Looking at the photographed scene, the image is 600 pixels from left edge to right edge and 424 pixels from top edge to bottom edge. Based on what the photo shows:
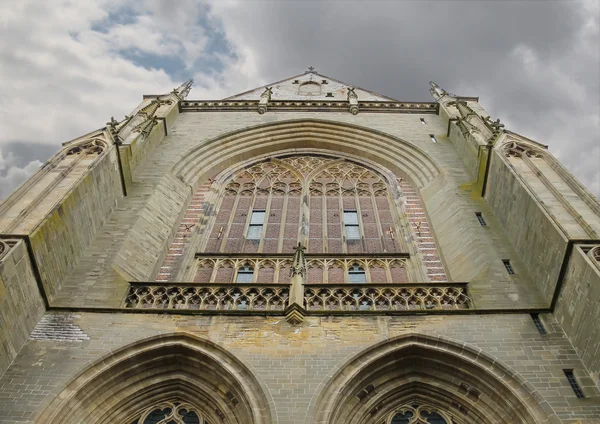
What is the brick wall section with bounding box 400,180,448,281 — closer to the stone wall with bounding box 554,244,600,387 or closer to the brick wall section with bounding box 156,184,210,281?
the stone wall with bounding box 554,244,600,387

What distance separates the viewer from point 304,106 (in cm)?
1744

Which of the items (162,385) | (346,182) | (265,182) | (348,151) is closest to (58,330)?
(162,385)

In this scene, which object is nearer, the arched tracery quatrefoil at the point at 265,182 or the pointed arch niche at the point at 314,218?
the pointed arch niche at the point at 314,218

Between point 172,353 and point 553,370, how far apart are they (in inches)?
210

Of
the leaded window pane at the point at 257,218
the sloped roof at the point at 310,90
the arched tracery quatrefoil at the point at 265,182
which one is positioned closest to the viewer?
the leaded window pane at the point at 257,218

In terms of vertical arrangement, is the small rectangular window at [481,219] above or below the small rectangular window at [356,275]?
above

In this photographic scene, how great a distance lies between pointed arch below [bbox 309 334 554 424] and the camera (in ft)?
23.5

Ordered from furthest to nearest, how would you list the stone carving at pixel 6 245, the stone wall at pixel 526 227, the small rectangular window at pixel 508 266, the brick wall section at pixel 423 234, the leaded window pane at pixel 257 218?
the leaded window pane at pixel 257 218, the brick wall section at pixel 423 234, the small rectangular window at pixel 508 266, the stone wall at pixel 526 227, the stone carving at pixel 6 245

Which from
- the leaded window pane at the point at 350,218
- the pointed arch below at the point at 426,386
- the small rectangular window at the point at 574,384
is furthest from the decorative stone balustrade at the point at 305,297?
the leaded window pane at the point at 350,218

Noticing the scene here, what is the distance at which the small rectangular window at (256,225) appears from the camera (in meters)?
12.4

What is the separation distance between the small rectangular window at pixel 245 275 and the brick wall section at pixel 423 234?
11.4 ft

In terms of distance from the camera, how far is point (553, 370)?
7.41m

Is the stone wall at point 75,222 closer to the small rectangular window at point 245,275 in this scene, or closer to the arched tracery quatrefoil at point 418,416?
the small rectangular window at point 245,275

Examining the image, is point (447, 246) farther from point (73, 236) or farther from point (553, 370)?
point (73, 236)
